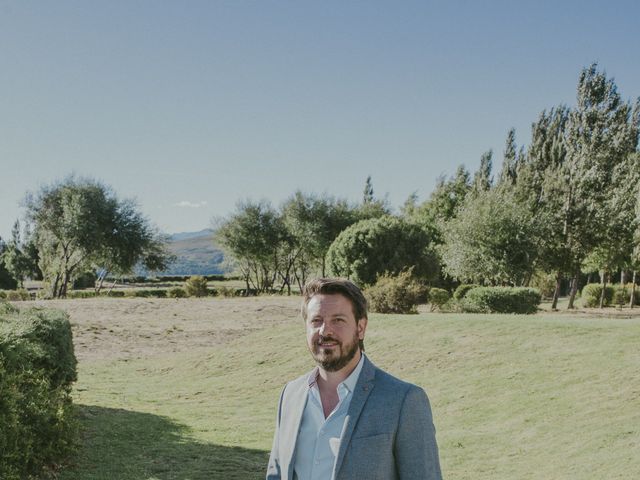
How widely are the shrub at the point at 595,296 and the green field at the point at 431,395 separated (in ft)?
90.5

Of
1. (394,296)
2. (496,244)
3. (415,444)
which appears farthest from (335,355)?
(496,244)

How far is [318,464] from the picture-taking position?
2.83m

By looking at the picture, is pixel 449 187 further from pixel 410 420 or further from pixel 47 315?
pixel 410 420

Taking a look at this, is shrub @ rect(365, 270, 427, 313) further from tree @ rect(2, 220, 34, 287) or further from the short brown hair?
tree @ rect(2, 220, 34, 287)

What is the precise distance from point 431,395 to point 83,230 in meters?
37.1

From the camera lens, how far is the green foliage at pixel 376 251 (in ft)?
126

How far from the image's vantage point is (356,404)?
281 centimetres

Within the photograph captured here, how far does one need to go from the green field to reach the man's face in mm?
7135

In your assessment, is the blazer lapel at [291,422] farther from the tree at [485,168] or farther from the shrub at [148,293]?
the tree at [485,168]

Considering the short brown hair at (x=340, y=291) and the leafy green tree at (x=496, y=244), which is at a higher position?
the leafy green tree at (x=496, y=244)

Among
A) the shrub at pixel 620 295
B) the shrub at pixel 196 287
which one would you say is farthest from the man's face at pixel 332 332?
the shrub at pixel 196 287

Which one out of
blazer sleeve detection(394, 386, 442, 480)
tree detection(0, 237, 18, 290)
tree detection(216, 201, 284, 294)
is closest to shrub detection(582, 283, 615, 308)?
tree detection(216, 201, 284, 294)

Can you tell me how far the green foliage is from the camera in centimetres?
3847

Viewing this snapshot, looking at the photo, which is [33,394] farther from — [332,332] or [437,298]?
[437,298]
